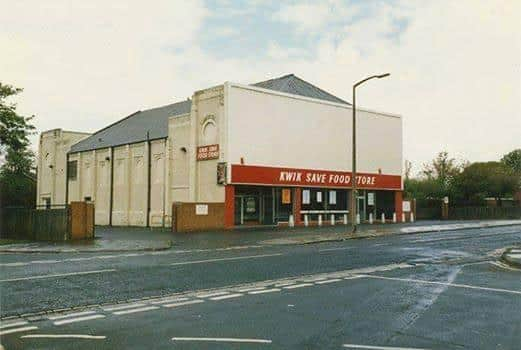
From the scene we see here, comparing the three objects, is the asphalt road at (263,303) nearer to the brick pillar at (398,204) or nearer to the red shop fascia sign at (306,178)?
the red shop fascia sign at (306,178)

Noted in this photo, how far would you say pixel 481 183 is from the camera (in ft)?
205

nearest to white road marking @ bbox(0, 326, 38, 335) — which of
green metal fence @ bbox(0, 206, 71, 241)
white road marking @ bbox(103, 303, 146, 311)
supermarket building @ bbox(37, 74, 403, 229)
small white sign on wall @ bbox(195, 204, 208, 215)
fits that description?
white road marking @ bbox(103, 303, 146, 311)

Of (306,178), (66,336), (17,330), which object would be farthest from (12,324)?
(306,178)

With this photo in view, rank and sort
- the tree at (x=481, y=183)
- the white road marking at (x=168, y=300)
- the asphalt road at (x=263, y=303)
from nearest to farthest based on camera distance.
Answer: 1. the asphalt road at (x=263, y=303)
2. the white road marking at (x=168, y=300)
3. the tree at (x=481, y=183)

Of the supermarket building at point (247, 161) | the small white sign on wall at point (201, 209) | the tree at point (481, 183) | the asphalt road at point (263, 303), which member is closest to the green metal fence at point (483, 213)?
the tree at point (481, 183)

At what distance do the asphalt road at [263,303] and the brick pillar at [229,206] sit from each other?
20341 mm

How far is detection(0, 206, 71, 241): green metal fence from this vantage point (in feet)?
92.3

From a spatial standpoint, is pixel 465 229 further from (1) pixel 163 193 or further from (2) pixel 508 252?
(1) pixel 163 193

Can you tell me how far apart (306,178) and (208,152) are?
27.5 ft

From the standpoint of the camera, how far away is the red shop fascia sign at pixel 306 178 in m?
39.1

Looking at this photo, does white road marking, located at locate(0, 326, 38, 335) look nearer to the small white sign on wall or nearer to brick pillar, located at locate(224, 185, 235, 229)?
the small white sign on wall

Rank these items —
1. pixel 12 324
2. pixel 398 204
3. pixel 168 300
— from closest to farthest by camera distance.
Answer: pixel 12 324, pixel 168 300, pixel 398 204

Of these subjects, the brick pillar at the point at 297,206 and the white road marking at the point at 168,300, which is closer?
the white road marking at the point at 168,300

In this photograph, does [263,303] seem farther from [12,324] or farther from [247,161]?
[247,161]
